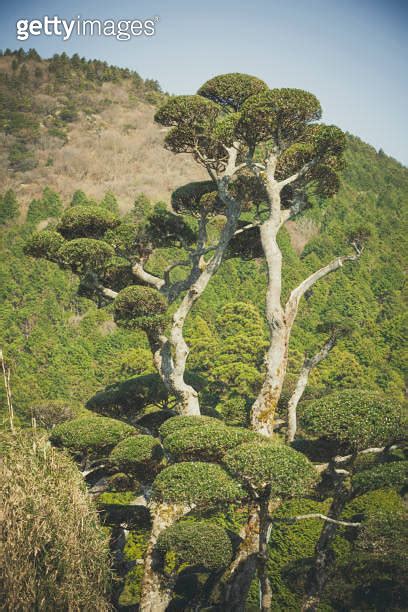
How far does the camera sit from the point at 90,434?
36.8 feet

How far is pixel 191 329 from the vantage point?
31.6 metres

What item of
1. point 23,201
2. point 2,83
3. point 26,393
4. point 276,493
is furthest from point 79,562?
point 2,83

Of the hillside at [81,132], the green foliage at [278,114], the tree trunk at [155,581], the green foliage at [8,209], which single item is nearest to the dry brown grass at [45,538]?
the tree trunk at [155,581]

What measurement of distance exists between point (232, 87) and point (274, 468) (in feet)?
28.9

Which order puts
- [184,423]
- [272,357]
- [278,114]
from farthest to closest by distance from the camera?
1. [278,114]
2. [272,357]
3. [184,423]

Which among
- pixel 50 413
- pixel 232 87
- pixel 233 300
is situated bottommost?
pixel 50 413

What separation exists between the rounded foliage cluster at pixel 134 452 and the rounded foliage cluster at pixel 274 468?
7.87 feet

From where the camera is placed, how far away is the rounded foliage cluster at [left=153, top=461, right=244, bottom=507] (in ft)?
27.1

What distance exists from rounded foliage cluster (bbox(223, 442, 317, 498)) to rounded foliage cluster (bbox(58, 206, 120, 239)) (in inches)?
259

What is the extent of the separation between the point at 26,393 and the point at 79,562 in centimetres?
2092

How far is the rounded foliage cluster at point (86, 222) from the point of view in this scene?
41.8ft

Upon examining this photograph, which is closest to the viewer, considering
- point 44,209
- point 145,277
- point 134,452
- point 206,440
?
point 206,440

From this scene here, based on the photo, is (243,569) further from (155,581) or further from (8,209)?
(8,209)

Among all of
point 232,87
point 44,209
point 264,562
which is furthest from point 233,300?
point 264,562
